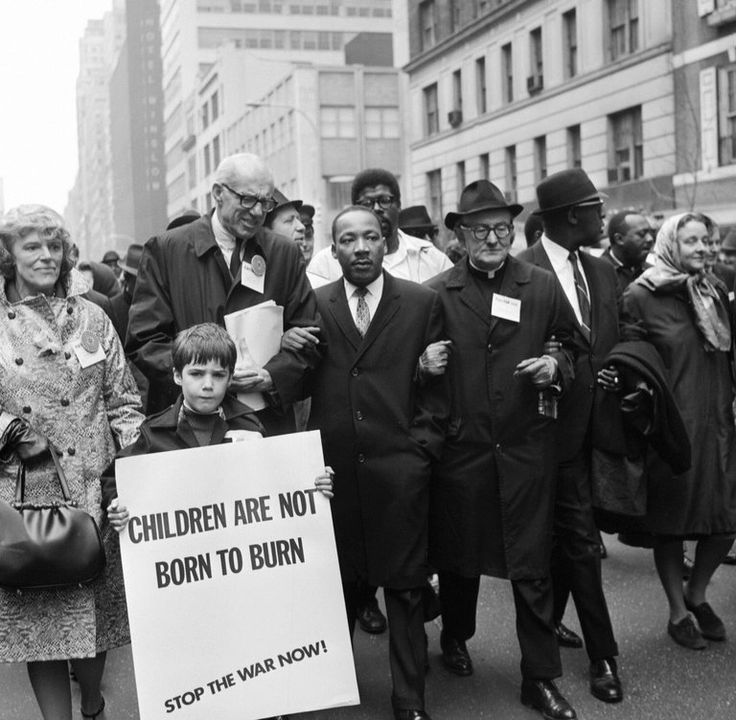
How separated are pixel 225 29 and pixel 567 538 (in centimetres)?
9428

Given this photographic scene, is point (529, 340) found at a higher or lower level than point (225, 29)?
lower

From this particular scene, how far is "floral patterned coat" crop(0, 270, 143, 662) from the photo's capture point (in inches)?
167

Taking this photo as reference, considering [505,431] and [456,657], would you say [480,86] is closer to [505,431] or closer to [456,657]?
[456,657]

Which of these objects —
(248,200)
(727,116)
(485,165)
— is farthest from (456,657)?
(485,165)

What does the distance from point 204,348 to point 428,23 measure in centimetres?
3849

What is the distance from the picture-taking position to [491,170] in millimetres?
35812

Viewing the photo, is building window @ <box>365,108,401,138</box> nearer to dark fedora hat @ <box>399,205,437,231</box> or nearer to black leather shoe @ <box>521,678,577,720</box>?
dark fedora hat @ <box>399,205,437,231</box>

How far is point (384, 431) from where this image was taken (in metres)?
4.70

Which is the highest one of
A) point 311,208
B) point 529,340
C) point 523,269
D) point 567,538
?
point 311,208

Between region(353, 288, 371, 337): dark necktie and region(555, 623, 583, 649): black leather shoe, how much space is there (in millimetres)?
1945

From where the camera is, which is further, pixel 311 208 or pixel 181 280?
pixel 311 208

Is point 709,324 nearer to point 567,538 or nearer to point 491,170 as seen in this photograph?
point 567,538

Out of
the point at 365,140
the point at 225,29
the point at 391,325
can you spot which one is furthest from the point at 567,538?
the point at 225,29

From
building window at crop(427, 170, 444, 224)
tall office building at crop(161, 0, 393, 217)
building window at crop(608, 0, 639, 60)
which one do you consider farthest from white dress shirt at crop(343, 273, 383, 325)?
tall office building at crop(161, 0, 393, 217)
